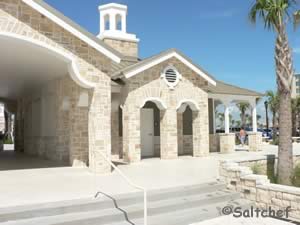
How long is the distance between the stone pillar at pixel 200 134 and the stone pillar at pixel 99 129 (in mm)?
6889

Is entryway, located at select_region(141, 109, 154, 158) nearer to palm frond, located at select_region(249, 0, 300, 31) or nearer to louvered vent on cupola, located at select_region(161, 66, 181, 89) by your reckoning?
louvered vent on cupola, located at select_region(161, 66, 181, 89)

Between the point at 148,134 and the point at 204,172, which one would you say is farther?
the point at 148,134

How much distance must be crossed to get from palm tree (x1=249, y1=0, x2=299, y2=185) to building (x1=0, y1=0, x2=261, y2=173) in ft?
17.7

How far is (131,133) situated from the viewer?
1507 cm

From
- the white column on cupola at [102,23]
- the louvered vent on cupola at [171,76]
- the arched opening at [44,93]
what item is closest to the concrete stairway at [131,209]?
the arched opening at [44,93]

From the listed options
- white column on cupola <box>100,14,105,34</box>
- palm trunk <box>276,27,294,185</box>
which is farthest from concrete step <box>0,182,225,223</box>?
white column on cupola <box>100,14,105,34</box>

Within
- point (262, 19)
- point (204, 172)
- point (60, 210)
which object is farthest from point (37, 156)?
point (262, 19)

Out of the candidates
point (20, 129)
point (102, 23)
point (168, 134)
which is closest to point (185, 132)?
point (168, 134)

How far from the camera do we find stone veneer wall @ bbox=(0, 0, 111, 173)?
34.2ft

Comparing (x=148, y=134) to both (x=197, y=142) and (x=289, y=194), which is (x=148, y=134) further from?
(x=289, y=194)

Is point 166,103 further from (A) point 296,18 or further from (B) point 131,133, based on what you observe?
(A) point 296,18

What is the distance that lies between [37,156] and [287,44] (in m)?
14.2

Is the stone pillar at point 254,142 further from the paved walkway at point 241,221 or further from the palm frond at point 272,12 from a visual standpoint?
the paved walkway at point 241,221

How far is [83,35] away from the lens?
37.9ft
